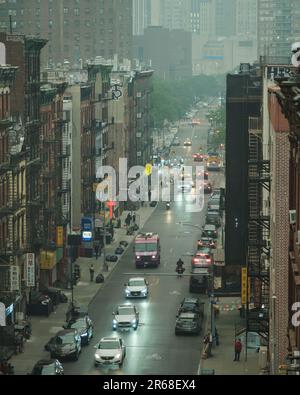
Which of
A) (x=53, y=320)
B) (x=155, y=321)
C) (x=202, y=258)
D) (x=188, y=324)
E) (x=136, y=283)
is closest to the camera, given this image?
(x=188, y=324)

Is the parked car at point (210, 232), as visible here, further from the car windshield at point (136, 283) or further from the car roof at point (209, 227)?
the car windshield at point (136, 283)

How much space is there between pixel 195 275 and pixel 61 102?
1711 centimetres

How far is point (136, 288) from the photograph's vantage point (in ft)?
289

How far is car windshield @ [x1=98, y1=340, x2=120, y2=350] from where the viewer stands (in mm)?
65312

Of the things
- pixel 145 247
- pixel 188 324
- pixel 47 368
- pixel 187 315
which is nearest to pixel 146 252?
pixel 145 247

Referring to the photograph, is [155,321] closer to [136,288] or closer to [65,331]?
[136,288]

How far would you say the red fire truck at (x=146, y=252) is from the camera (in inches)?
4008

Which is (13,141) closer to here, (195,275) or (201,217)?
(195,275)

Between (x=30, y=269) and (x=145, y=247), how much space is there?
2299cm

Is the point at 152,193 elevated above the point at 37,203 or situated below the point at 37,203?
below

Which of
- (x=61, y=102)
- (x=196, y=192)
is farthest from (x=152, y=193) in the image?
→ (x=61, y=102)

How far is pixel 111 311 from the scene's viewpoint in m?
82.9

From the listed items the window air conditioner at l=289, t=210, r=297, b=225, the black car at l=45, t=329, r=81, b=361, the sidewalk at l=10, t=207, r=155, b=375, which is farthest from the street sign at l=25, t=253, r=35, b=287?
the window air conditioner at l=289, t=210, r=297, b=225

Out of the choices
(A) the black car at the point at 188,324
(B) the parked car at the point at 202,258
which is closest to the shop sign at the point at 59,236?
(B) the parked car at the point at 202,258
